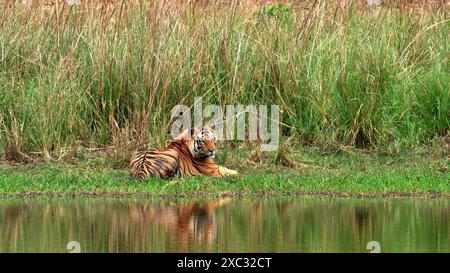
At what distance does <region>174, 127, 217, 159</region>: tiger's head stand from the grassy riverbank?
0.39 metres

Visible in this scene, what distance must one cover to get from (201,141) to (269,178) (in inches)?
41.6

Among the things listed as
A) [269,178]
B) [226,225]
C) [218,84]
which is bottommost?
[226,225]

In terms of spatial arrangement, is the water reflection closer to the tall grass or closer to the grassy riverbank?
the grassy riverbank

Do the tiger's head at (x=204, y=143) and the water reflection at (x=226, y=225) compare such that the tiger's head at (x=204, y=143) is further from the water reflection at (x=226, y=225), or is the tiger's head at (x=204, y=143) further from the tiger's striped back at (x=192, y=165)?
the water reflection at (x=226, y=225)

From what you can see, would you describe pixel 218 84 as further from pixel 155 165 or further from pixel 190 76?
pixel 155 165

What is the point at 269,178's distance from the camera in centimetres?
1333

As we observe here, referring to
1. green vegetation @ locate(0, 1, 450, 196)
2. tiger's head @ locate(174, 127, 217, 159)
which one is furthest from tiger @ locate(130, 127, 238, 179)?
green vegetation @ locate(0, 1, 450, 196)

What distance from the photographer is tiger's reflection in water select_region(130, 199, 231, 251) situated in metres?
9.95

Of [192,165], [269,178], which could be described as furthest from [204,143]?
[269,178]

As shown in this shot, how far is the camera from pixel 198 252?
926 centimetres

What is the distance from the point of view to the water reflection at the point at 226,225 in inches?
378

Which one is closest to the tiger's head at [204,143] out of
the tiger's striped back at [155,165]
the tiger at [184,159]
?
the tiger at [184,159]

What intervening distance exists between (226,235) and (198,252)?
0.88m
